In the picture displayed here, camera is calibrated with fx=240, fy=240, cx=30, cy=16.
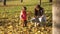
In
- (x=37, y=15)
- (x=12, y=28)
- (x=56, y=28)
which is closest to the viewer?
(x=56, y=28)

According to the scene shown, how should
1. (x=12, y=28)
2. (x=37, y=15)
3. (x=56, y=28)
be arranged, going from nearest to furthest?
(x=56, y=28), (x=12, y=28), (x=37, y=15)

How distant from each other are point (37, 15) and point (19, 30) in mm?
1597

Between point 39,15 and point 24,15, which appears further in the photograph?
point 39,15

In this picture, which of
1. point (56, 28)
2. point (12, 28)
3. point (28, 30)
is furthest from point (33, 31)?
point (56, 28)

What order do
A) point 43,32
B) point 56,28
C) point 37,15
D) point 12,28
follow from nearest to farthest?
1. point 56,28
2. point 43,32
3. point 12,28
4. point 37,15

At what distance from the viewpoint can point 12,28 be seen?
35.2ft

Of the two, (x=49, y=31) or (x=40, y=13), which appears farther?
(x=40, y=13)

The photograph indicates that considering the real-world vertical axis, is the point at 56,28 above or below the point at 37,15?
above

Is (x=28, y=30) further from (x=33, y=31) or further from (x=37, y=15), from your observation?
(x=37, y=15)

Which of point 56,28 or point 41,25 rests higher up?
point 56,28

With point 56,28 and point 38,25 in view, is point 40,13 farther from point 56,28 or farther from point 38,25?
point 56,28

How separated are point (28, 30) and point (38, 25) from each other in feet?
3.39

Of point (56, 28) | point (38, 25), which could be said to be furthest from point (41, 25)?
point (56, 28)

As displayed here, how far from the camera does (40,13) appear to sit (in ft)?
37.3
